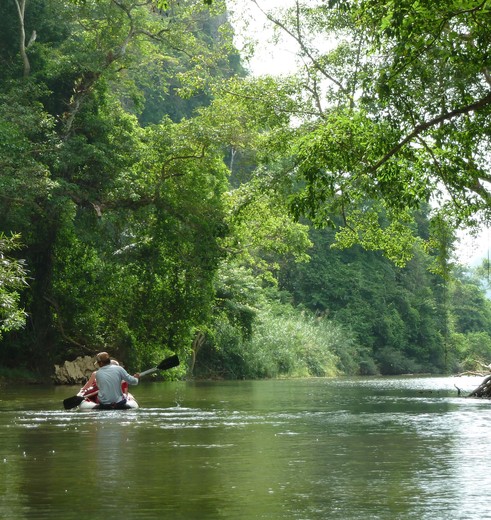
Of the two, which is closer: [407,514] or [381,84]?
[407,514]

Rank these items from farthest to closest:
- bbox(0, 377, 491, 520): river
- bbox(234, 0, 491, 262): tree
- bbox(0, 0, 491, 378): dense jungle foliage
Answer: bbox(0, 0, 491, 378): dense jungle foliage < bbox(234, 0, 491, 262): tree < bbox(0, 377, 491, 520): river

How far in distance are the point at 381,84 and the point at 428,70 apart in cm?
97

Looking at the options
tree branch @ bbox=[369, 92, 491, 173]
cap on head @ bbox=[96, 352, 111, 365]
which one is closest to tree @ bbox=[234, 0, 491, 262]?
tree branch @ bbox=[369, 92, 491, 173]

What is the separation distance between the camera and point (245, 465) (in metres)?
10.8

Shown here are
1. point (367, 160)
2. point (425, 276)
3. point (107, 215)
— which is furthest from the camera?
point (425, 276)

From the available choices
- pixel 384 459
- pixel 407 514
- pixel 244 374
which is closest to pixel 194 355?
pixel 244 374

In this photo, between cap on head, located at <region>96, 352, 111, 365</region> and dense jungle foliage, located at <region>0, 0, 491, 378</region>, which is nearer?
cap on head, located at <region>96, 352, 111, 365</region>

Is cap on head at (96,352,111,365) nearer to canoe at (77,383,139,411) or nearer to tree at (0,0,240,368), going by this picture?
canoe at (77,383,139,411)

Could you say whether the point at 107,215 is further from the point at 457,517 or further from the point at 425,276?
the point at 425,276

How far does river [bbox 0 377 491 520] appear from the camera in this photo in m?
7.88

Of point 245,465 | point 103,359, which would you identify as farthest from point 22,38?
point 245,465

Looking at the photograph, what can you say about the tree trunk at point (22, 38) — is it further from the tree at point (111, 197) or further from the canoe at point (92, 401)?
the canoe at point (92, 401)

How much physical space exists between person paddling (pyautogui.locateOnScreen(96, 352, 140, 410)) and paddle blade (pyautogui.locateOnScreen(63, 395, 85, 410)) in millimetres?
451

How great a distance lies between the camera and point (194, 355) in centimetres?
4838
